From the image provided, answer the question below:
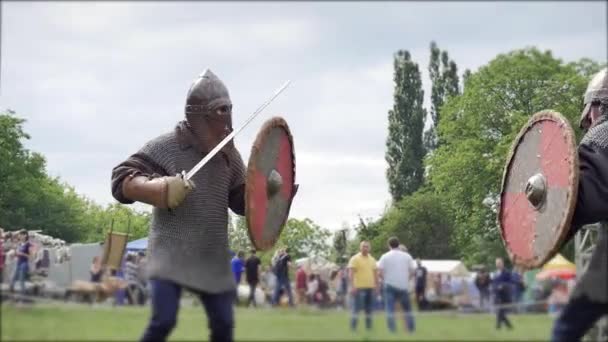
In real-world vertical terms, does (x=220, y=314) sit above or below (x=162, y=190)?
below

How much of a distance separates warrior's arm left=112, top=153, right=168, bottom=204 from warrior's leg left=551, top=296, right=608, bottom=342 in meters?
2.45

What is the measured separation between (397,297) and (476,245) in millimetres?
2103

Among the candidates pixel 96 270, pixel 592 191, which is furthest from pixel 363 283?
pixel 96 270

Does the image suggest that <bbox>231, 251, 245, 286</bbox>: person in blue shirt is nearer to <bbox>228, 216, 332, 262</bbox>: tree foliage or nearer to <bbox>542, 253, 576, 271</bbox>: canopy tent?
→ <bbox>228, 216, 332, 262</bbox>: tree foliage

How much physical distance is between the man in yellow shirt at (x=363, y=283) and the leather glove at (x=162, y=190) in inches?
49.6

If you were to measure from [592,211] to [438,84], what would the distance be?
3.47 m

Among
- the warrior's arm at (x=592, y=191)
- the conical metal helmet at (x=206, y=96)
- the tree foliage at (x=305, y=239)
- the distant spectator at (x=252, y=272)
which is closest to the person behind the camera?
the conical metal helmet at (x=206, y=96)

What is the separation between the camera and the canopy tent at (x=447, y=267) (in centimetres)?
722

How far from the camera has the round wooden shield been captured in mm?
6301

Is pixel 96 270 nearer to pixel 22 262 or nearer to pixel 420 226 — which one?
pixel 22 262

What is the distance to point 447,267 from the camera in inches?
295

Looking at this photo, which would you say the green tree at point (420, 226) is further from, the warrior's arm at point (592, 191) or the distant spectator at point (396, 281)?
the warrior's arm at point (592, 191)

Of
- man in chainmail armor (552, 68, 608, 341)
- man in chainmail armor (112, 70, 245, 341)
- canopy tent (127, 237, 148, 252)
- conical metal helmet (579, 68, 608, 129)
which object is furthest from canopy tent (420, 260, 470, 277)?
canopy tent (127, 237, 148, 252)

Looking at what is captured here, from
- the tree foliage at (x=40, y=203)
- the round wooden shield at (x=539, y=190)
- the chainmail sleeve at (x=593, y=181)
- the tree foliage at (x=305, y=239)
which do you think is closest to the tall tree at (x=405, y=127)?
the tree foliage at (x=305, y=239)
